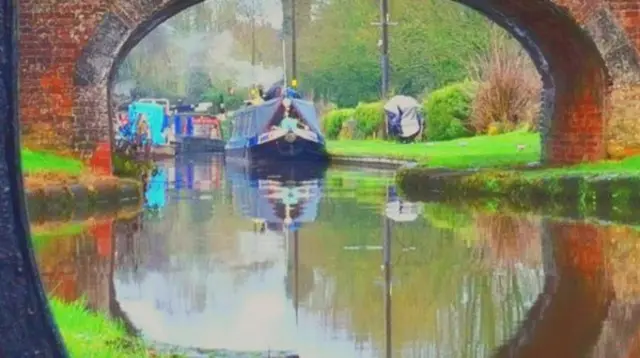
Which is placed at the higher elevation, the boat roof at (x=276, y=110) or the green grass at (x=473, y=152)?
the boat roof at (x=276, y=110)

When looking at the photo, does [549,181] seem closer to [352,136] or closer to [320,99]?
[352,136]

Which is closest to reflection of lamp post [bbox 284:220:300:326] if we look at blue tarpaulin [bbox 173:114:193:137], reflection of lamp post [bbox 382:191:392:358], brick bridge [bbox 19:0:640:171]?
reflection of lamp post [bbox 382:191:392:358]

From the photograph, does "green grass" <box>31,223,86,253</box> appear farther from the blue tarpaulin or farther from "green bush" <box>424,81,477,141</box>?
the blue tarpaulin

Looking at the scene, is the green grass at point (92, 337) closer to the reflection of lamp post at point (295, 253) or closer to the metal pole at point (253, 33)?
the reflection of lamp post at point (295, 253)

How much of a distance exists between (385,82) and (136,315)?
40445 mm

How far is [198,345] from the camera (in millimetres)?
7488

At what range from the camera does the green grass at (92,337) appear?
19.1 feet

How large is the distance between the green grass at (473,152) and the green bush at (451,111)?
5.53 feet

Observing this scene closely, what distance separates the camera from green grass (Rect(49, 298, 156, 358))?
5832 mm

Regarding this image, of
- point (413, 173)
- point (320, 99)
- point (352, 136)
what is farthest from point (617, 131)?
point (320, 99)

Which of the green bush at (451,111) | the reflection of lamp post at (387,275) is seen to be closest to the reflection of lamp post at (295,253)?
the reflection of lamp post at (387,275)

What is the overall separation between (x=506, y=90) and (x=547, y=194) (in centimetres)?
2275

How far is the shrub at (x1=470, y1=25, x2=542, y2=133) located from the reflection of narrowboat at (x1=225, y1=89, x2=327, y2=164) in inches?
205

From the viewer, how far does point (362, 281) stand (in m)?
10.2
